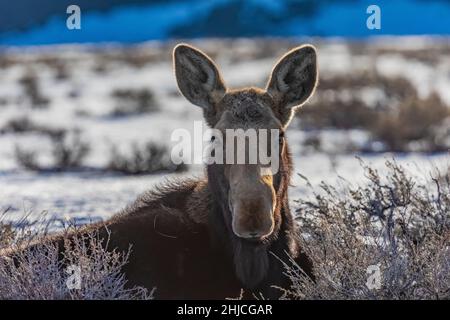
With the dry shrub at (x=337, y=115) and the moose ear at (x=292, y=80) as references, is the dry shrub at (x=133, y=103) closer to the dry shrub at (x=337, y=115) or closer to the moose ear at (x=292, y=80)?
the dry shrub at (x=337, y=115)

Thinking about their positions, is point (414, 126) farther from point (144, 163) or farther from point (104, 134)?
point (104, 134)

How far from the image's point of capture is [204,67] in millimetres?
6191

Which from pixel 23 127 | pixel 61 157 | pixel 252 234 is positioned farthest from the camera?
pixel 23 127

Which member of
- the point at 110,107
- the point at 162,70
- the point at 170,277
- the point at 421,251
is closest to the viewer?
the point at 170,277

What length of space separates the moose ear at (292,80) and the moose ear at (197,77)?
0.35 m

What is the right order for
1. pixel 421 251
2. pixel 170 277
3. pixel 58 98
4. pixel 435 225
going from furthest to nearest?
pixel 58 98, pixel 435 225, pixel 421 251, pixel 170 277

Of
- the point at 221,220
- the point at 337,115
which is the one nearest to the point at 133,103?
the point at 337,115

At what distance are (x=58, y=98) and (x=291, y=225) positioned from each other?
29.3 metres

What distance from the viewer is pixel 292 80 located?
626 cm

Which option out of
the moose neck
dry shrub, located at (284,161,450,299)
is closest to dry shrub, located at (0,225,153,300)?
the moose neck

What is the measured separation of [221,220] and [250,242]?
0.98ft

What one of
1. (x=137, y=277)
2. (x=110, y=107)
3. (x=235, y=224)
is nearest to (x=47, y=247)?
(x=137, y=277)

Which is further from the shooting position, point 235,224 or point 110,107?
point 110,107
